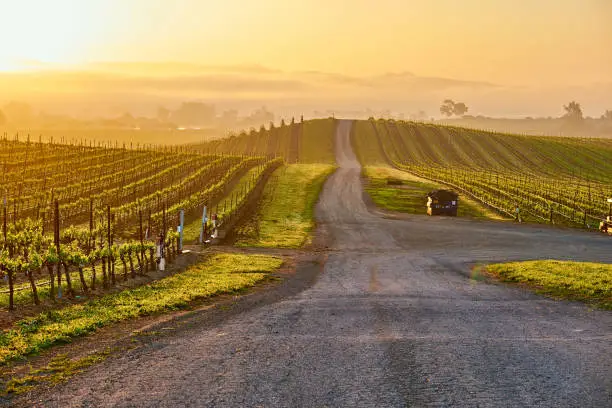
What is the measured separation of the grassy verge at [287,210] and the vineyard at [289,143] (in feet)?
135

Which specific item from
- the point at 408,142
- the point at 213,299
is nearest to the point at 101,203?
the point at 213,299

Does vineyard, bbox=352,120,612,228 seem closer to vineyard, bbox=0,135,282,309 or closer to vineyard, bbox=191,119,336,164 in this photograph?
vineyard, bbox=191,119,336,164

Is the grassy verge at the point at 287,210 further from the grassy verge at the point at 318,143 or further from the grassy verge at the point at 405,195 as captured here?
the grassy verge at the point at 318,143

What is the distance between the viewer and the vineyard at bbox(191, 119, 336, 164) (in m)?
149

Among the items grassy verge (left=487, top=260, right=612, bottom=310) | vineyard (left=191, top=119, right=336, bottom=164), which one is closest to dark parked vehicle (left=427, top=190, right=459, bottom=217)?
grassy verge (left=487, top=260, right=612, bottom=310)

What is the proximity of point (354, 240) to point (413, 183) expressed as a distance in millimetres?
43885

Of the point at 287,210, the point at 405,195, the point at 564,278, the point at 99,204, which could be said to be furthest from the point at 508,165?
the point at 564,278

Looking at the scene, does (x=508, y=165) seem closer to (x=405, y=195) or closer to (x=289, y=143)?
(x=289, y=143)

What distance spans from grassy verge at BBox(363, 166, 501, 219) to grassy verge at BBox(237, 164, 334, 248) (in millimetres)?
7986

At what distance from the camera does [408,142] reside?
6703 inches

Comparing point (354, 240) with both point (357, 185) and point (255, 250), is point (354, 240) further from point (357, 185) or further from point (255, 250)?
point (357, 185)

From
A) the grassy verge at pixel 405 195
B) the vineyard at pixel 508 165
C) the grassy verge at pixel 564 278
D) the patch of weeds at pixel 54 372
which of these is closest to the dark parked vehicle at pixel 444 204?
the grassy verge at pixel 405 195

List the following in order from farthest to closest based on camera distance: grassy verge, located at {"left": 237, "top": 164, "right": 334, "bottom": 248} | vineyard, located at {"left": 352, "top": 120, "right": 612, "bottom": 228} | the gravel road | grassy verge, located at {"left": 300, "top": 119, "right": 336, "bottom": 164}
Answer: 1. grassy verge, located at {"left": 300, "top": 119, "right": 336, "bottom": 164}
2. vineyard, located at {"left": 352, "top": 120, "right": 612, "bottom": 228}
3. grassy verge, located at {"left": 237, "top": 164, "right": 334, "bottom": 248}
4. the gravel road

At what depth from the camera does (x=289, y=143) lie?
550ft
